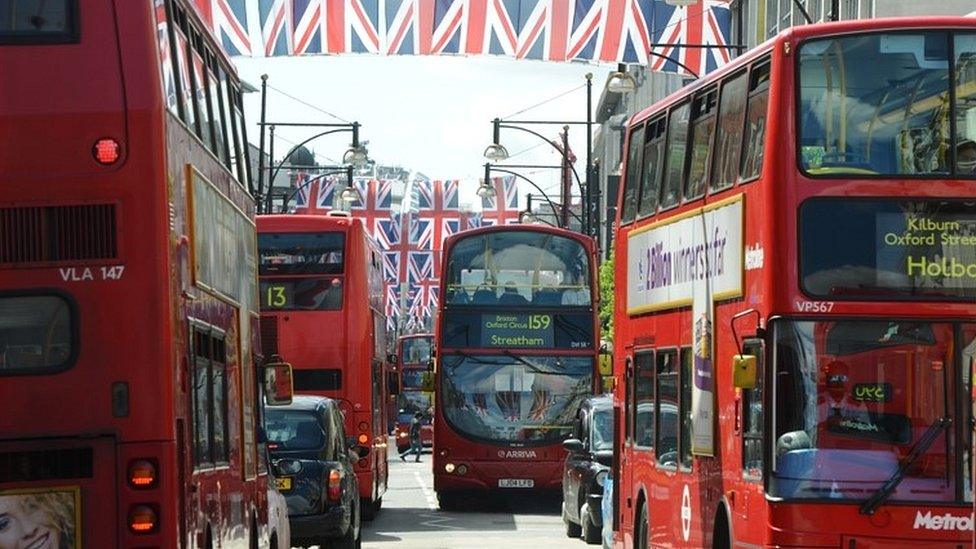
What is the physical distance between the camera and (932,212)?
14.0 m

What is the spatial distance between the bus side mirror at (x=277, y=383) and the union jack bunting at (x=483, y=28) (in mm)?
18749

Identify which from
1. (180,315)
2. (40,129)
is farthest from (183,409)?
(40,129)

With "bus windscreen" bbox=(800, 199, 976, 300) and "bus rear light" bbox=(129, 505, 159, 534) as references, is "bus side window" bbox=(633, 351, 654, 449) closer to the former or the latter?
"bus windscreen" bbox=(800, 199, 976, 300)

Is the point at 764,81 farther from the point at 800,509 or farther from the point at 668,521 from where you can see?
the point at 668,521

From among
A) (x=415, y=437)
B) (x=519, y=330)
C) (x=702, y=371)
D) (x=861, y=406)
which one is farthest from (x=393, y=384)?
(x=415, y=437)

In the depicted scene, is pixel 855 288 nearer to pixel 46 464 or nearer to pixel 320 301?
pixel 46 464

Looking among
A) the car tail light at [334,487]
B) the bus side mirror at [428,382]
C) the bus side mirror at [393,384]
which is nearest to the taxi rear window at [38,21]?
the car tail light at [334,487]

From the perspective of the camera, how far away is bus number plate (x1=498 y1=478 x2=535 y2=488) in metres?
36.8

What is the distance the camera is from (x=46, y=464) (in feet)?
36.8

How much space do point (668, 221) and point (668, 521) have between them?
2.42 m

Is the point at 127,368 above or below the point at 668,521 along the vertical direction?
above

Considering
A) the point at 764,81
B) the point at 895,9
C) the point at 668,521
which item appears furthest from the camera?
the point at 895,9

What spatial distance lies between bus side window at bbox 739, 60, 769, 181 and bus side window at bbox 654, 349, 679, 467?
2998 mm

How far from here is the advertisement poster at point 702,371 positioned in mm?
16266
